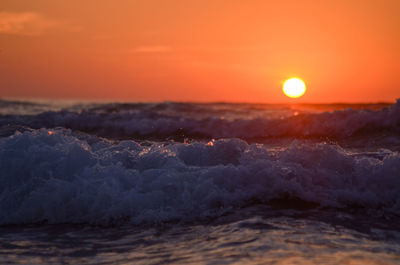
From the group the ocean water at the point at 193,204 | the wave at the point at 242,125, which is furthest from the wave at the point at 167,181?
the wave at the point at 242,125

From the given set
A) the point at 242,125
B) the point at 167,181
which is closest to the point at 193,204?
the point at 167,181

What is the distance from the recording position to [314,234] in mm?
4152

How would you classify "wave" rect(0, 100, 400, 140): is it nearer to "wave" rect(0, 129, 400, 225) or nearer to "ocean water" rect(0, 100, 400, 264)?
"wave" rect(0, 129, 400, 225)

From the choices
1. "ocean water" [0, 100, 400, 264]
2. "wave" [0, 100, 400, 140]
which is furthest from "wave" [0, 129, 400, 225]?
"wave" [0, 100, 400, 140]

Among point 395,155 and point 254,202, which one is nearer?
point 254,202

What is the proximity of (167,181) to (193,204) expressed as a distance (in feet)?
1.84

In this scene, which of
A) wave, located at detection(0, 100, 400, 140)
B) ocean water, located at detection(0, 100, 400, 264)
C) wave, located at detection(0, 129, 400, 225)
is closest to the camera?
ocean water, located at detection(0, 100, 400, 264)

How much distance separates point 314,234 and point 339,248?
1.28 ft

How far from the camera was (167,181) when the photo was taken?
18.1 ft

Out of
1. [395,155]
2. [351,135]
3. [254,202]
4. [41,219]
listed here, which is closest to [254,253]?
[254,202]

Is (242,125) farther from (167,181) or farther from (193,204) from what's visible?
(193,204)

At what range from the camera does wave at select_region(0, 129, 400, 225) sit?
5.15 m

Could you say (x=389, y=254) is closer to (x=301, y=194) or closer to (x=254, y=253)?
(x=254, y=253)

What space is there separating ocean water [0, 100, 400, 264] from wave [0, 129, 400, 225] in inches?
0.6
